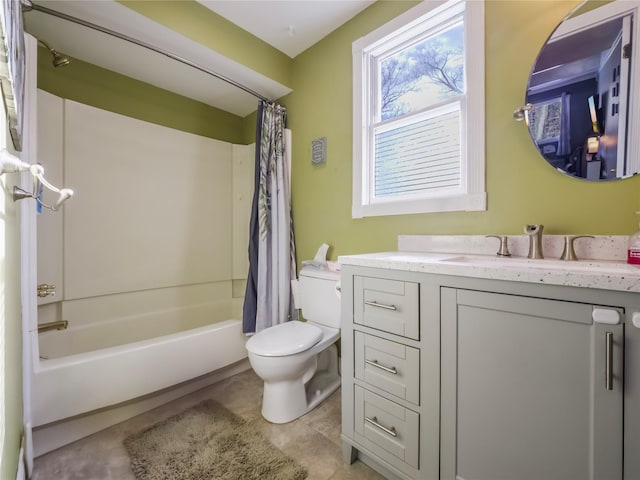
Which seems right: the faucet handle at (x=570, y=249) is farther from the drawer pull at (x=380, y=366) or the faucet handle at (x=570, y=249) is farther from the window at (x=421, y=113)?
the drawer pull at (x=380, y=366)

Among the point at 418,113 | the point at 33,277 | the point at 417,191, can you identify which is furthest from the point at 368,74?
the point at 33,277

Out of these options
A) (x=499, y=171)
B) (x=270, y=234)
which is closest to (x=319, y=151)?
(x=270, y=234)

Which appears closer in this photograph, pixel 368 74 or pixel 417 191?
A: pixel 417 191

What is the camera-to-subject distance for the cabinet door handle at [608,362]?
2.27ft

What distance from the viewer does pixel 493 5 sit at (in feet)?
4.39

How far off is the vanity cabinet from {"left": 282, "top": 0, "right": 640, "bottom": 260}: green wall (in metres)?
0.61

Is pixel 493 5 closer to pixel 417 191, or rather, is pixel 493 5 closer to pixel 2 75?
pixel 417 191

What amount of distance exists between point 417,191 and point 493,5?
946 millimetres

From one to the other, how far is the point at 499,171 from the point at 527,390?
3.21 feet

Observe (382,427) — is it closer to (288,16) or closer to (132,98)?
(288,16)

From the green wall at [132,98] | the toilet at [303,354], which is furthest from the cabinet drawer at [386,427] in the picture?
the green wall at [132,98]

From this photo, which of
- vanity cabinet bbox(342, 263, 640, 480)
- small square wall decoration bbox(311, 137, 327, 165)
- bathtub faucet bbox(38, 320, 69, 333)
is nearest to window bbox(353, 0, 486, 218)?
small square wall decoration bbox(311, 137, 327, 165)

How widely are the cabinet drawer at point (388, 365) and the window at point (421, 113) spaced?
2.68ft

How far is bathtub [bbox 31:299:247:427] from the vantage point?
131cm
